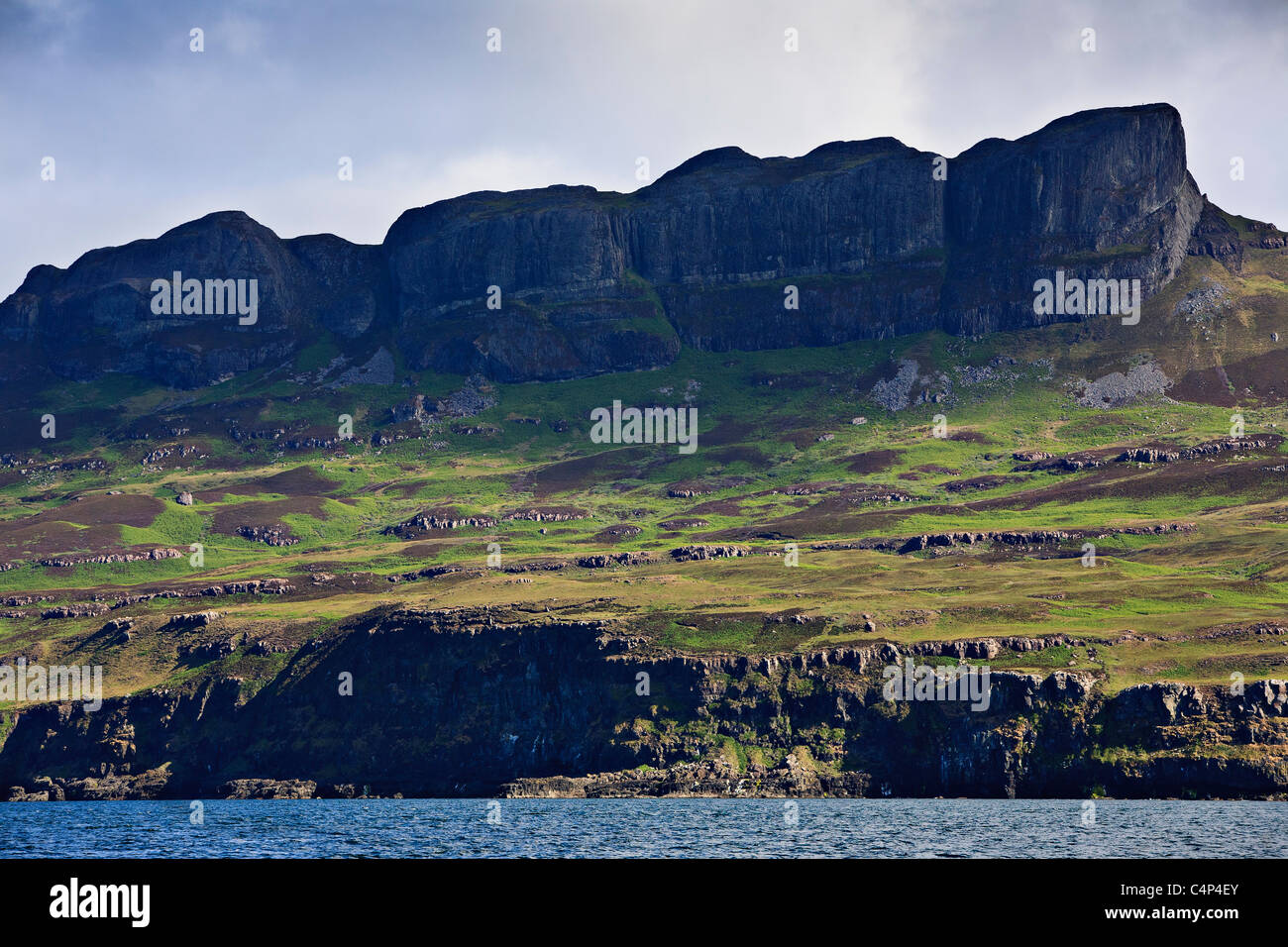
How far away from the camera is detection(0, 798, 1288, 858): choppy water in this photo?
85.2 metres

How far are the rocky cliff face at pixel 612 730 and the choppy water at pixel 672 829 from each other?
7872 mm

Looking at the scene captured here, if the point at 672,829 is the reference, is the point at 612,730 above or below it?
below

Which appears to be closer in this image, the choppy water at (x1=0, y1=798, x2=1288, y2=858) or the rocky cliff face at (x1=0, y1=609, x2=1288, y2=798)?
the choppy water at (x1=0, y1=798, x2=1288, y2=858)

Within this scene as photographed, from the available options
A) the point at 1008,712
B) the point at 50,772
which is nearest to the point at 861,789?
the point at 1008,712

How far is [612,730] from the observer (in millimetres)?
171000

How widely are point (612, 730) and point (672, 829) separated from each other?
68.1m

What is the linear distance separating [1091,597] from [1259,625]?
26.5 m

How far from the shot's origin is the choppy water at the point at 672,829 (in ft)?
280

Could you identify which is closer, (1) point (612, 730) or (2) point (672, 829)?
(2) point (672, 829)

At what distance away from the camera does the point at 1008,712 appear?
15525cm

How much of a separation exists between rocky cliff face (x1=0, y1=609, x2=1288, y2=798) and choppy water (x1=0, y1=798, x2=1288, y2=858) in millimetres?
7872

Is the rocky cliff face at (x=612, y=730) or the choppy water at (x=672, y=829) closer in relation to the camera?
the choppy water at (x=672, y=829)

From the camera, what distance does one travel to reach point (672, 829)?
103312mm
